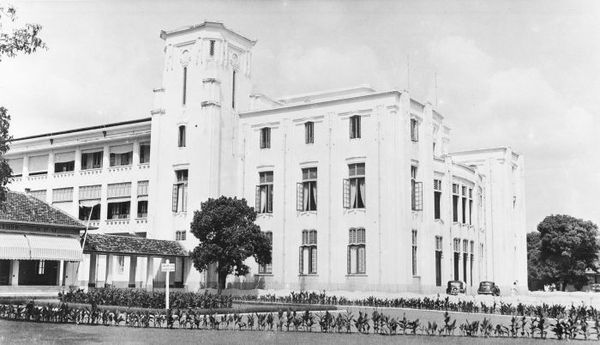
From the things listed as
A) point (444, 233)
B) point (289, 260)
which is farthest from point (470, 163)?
point (289, 260)

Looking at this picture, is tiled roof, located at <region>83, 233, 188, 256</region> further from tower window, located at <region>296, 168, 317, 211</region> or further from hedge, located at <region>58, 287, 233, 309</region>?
hedge, located at <region>58, 287, 233, 309</region>

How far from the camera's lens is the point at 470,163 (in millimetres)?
69375

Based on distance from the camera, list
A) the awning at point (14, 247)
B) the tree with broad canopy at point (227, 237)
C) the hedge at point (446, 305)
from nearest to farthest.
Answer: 1. the hedge at point (446, 305)
2. the awning at point (14, 247)
3. the tree with broad canopy at point (227, 237)

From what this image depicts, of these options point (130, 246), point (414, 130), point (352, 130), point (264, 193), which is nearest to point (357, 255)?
point (352, 130)

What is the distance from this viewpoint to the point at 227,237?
4822 cm

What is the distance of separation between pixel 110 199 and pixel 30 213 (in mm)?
20285

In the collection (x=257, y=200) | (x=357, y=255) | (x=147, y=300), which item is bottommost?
(x=147, y=300)

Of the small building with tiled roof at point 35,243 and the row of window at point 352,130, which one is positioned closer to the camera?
the small building with tiled roof at point 35,243

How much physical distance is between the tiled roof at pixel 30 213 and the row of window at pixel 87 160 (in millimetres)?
17349

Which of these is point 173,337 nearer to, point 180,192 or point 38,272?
point 38,272

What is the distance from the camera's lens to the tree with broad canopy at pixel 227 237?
47.9 m

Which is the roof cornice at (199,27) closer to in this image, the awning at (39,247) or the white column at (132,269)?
the white column at (132,269)

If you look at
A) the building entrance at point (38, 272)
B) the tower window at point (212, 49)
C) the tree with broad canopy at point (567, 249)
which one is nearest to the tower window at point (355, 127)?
the tower window at point (212, 49)

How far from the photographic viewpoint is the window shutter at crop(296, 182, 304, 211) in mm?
55406
